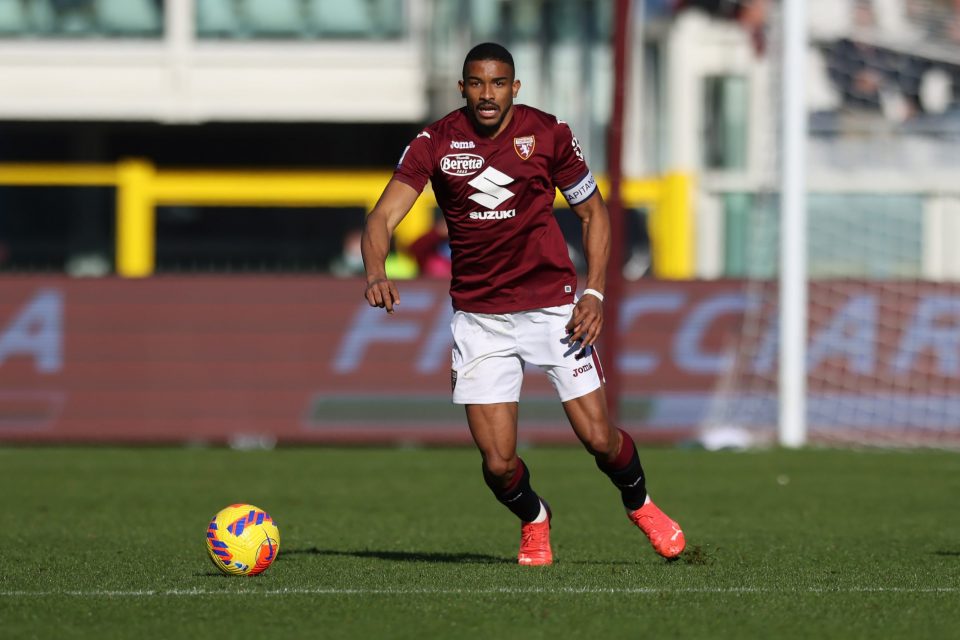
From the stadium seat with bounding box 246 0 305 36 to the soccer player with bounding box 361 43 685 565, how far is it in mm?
21315

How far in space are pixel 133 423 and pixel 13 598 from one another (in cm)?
888

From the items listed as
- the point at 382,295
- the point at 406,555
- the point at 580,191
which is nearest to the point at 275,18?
the point at 406,555

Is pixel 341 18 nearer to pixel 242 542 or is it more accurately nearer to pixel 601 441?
pixel 601 441

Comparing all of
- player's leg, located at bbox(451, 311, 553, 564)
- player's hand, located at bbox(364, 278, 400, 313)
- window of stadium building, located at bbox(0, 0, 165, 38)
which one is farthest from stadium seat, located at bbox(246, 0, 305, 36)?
player's hand, located at bbox(364, 278, 400, 313)

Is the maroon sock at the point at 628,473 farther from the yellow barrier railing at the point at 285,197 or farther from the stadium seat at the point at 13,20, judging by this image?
the stadium seat at the point at 13,20

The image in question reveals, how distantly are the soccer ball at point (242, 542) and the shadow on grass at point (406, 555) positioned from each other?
59 centimetres

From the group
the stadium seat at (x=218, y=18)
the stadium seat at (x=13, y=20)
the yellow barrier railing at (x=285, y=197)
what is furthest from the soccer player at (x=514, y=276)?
the stadium seat at (x=13, y=20)

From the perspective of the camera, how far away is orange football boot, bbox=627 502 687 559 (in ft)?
25.1

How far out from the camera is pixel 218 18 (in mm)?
28359

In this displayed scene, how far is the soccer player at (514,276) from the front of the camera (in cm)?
737

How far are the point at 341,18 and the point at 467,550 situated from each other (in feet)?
68.4

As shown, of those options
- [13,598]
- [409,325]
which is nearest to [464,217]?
[13,598]

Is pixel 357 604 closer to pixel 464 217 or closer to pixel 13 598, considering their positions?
pixel 13 598

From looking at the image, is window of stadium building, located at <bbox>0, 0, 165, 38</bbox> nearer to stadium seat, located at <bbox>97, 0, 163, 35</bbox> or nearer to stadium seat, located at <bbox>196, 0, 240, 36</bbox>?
stadium seat, located at <bbox>97, 0, 163, 35</bbox>
